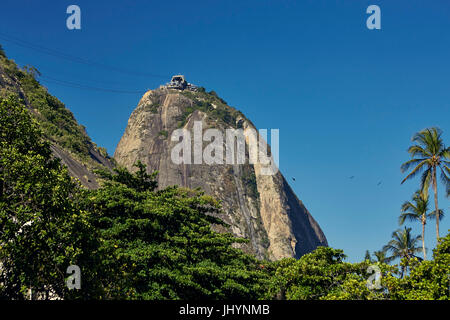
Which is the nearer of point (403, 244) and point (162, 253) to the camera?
point (162, 253)

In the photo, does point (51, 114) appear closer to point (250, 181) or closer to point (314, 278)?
point (314, 278)

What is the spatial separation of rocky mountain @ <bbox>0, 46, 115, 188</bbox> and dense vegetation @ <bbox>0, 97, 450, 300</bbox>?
23.8m

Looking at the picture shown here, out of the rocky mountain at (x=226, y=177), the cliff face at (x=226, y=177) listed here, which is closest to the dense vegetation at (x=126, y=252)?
the rocky mountain at (x=226, y=177)

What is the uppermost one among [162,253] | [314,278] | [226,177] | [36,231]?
[226,177]

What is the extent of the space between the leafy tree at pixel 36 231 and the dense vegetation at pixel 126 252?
0.12ft

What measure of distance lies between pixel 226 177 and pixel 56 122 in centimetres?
5387

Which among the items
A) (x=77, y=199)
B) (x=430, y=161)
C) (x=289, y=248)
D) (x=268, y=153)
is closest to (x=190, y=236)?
(x=77, y=199)

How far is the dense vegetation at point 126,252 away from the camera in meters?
14.7

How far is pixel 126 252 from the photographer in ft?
61.2

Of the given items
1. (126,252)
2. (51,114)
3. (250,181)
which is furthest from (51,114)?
(250,181)

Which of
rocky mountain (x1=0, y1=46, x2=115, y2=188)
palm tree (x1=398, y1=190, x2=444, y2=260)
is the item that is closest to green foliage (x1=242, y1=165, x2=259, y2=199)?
rocky mountain (x1=0, y1=46, x2=115, y2=188)

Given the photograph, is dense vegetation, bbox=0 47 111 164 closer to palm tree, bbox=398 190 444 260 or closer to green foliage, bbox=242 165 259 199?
palm tree, bbox=398 190 444 260

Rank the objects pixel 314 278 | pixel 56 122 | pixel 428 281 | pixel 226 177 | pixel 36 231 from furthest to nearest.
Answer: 1. pixel 226 177
2. pixel 56 122
3. pixel 314 278
4. pixel 428 281
5. pixel 36 231
